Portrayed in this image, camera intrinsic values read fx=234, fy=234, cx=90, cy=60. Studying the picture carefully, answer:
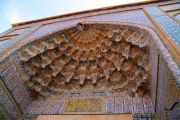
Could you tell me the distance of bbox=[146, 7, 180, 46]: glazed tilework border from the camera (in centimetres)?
270

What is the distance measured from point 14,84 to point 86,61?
131 cm

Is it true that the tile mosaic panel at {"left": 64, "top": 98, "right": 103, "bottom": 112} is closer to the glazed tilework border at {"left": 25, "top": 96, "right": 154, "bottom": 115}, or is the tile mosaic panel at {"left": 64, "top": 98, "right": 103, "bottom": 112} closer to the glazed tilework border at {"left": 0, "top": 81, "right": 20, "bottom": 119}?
the glazed tilework border at {"left": 25, "top": 96, "right": 154, "bottom": 115}

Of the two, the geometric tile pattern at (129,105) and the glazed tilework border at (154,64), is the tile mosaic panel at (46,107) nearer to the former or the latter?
the geometric tile pattern at (129,105)

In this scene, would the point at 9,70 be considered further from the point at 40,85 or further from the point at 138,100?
the point at 138,100

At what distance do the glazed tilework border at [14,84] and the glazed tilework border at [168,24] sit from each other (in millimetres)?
2250

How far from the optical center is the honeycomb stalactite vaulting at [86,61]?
3643mm

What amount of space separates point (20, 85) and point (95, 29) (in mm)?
1618

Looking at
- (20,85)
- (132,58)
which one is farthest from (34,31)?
(132,58)

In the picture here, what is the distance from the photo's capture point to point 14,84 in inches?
138

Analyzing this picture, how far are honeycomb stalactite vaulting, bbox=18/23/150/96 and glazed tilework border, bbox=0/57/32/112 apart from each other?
14 cm

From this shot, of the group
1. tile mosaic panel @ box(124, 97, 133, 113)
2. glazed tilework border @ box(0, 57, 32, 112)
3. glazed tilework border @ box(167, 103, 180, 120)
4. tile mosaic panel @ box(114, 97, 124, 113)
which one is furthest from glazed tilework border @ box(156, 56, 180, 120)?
glazed tilework border @ box(0, 57, 32, 112)

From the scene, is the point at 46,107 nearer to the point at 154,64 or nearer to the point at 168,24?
the point at 154,64

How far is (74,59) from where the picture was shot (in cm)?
417

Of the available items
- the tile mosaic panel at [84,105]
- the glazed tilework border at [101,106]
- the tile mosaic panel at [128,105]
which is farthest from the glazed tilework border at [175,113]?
the tile mosaic panel at [84,105]
